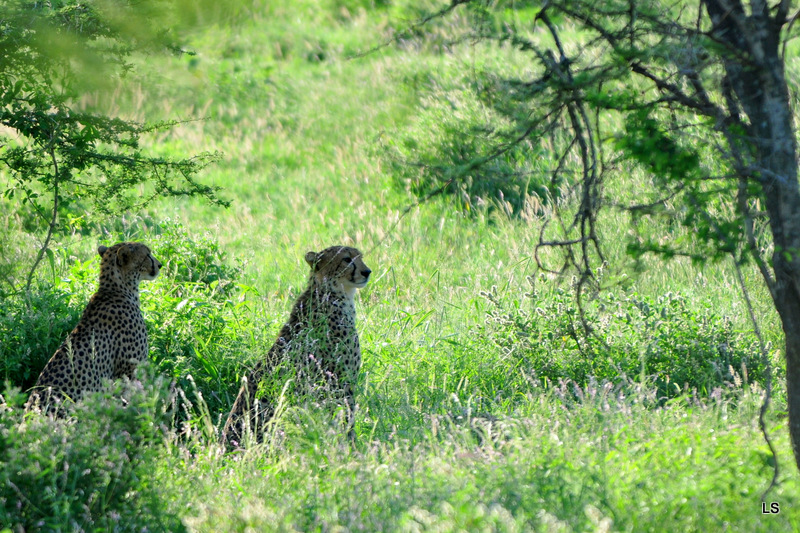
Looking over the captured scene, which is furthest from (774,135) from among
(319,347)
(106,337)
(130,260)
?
(130,260)

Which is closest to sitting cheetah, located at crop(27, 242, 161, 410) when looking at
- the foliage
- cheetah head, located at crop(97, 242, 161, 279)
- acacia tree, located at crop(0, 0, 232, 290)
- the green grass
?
cheetah head, located at crop(97, 242, 161, 279)

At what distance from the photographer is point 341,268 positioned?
18.0ft

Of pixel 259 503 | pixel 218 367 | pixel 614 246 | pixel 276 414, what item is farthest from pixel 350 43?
pixel 259 503

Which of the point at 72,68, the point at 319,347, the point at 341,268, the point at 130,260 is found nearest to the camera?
the point at 72,68

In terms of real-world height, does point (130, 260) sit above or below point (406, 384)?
above

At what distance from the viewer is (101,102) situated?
401 cm

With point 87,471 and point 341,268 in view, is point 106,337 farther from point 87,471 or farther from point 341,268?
point 87,471

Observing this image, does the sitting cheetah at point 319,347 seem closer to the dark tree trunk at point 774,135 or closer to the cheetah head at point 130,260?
the cheetah head at point 130,260

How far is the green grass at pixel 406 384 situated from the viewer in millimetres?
3381

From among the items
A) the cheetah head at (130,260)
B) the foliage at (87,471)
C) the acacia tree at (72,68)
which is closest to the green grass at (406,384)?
the foliage at (87,471)

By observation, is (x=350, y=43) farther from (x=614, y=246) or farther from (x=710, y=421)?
(x=710, y=421)

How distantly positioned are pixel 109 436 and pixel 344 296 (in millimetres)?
1974

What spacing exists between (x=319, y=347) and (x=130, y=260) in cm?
138

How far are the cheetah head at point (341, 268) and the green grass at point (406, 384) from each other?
609mm
